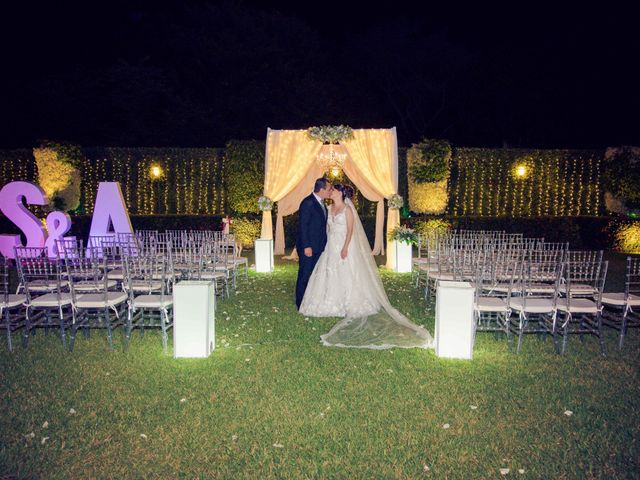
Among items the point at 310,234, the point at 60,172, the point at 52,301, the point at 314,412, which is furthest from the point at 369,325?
the point at 60,172

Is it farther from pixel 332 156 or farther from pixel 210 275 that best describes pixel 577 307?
pixel 332 156

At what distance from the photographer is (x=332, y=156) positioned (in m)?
11.0

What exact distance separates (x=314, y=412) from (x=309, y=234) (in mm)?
3222

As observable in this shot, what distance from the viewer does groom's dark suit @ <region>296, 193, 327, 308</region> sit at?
6.73 meters

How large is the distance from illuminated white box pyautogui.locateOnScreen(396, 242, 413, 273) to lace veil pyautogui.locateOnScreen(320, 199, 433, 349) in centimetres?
351

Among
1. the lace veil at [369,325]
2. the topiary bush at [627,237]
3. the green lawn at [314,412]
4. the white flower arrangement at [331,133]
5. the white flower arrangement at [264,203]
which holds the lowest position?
the green lawn at [314,412]

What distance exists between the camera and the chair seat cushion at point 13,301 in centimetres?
521

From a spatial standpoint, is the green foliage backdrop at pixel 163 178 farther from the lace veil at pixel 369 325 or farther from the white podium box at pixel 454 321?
the white podium box at pixel 454 321

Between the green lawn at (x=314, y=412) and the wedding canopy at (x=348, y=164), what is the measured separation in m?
5.77

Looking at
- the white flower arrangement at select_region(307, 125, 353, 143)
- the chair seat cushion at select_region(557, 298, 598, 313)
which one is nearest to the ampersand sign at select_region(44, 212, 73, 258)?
the white flower arrangement at select_region(307, 125, 353, 143)

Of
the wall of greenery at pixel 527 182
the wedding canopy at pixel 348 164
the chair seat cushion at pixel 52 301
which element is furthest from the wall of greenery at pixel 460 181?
the chair seat cushion at pixel 52 301

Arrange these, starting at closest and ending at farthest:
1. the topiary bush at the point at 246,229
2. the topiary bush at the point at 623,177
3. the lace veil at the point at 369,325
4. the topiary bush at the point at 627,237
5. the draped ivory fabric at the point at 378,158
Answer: the lace veil at the point at 369,325
the draped ivory fabric at the point at 378,158
the topiary bush at the point at 246,229
the topiary bush at the point at 627,237
the topiary bush at the point at 623,177

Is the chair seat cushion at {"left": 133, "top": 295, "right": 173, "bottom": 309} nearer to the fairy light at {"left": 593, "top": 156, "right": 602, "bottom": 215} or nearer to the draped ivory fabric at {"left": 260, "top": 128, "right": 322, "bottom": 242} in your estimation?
the draped ivory fabric at {"left": 260, "top": 128, "right": 322, "bottom": 242}

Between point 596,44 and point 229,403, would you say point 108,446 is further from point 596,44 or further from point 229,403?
point 596,44
